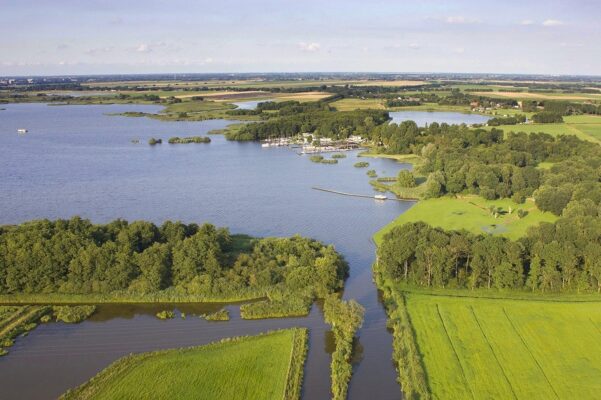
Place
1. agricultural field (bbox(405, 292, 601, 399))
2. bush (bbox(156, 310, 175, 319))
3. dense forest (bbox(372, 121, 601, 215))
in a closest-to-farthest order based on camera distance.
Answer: agricultural field (bbox(405, 292, 601, 399))
bush (bbox(156, 310, 175, 319))
dense forest (bbox(372, 121, 601, 215))

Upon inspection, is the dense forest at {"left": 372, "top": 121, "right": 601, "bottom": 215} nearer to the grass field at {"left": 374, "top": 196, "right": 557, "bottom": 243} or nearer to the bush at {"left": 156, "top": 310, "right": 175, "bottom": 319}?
the grass field at {"left": 374, "top": 196, "right": 557, "bottom": 243}

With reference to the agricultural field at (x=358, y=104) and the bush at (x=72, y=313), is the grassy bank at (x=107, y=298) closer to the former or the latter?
the bush at (x=72, y=313)

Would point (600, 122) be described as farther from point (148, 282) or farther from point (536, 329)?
point (148, 282)

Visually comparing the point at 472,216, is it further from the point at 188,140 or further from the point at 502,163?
the point at 188,140

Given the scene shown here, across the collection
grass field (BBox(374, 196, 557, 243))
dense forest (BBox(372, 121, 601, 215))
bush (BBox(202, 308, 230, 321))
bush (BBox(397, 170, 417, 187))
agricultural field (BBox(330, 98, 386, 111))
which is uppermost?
agricultural field (BBox(330, 98, 386, 111))

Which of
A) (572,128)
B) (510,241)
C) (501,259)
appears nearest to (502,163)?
(510,241)

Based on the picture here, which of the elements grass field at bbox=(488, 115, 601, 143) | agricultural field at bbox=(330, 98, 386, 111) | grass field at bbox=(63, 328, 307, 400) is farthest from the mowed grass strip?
agricultural field at bbox=(330, 98, 386, 111)

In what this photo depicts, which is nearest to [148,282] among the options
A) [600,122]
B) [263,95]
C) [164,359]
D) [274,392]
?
[164,359]

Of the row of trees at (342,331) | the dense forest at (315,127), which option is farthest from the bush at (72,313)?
the dense forest at (315,127)

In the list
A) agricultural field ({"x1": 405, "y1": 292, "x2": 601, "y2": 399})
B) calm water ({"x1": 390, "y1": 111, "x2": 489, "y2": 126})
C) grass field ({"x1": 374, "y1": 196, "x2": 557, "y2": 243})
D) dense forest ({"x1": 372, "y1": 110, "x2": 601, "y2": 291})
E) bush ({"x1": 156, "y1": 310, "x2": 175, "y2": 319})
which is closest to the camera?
agricultural field ({"x1": 405, "y1": 292, "x2": 601, "y2": 399})
